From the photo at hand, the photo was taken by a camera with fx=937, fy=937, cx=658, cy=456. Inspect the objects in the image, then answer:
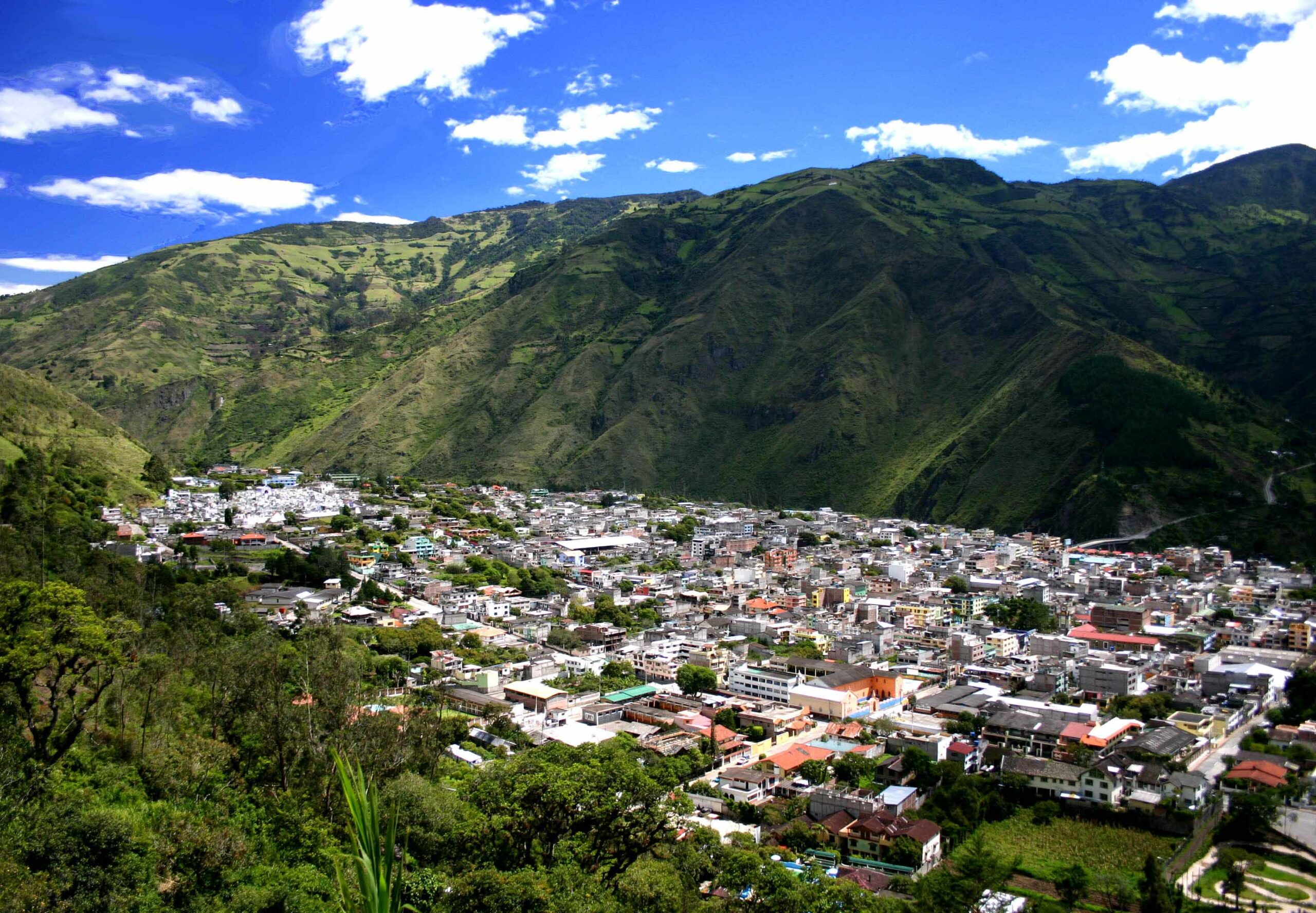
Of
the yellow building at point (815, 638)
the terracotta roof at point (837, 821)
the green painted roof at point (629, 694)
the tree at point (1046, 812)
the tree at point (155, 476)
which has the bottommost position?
the tree at point (1046, 812)

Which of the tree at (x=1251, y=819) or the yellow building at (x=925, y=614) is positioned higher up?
the yellow building at (x=925, y=614)

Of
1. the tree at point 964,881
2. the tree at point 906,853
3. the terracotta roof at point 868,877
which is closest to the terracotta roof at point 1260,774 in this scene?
the tree at point 964,881

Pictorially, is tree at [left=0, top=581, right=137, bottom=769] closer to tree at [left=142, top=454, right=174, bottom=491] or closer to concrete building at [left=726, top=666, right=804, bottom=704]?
concrete building at [left=726, top=666, right=804, bottom=704]

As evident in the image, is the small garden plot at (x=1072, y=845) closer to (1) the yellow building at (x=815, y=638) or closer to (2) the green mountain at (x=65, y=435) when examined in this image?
(1) the yellow building at (x=815, y=638)

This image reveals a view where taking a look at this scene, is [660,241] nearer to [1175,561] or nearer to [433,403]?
[433,403]

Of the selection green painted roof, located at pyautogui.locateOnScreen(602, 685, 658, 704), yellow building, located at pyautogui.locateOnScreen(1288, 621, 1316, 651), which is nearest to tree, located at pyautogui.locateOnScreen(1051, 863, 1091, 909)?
green painted roof, located at pyautogui.locateOnScreen(602, 685, 658, 704)

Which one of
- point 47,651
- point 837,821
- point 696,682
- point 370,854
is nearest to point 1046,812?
point 837,821

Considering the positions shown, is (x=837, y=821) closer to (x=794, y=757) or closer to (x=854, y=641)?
(x=794, y=757)
